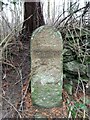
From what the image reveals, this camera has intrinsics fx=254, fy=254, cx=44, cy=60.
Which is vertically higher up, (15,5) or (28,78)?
(15,5)

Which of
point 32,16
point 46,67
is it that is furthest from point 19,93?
point 32,16

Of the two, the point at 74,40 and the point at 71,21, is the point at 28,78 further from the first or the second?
the point at 71,21

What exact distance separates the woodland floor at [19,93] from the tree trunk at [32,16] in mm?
390

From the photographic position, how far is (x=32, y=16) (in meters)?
3.06

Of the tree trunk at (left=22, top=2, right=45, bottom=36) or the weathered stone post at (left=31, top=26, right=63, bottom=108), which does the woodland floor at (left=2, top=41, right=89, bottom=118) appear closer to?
the weathered stone post at (left=31, top=26, right=63, bottom=108)

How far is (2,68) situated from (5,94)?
1.15 ft

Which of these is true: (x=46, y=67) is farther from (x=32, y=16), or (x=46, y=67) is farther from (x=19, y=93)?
(x=32, y=16)

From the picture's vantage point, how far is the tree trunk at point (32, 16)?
3008 mm

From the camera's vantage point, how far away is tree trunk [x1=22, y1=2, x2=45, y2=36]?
9.87 ft

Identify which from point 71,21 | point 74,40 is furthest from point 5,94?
point 71,21

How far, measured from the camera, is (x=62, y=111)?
2.12m

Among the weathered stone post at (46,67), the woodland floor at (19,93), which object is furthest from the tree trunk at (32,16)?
the weathered stone post at (46,67)

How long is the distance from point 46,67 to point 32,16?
110 centimetres

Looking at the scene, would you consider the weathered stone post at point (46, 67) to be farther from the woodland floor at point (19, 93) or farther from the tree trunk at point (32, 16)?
the tree trunk at point (32, 16)
